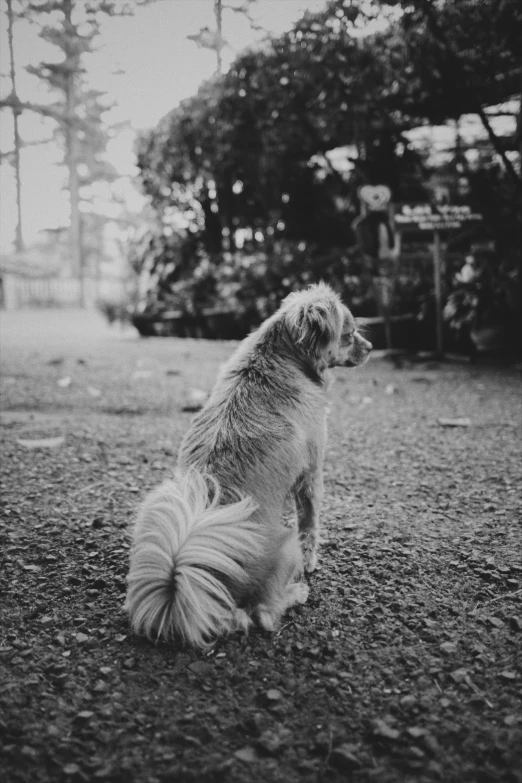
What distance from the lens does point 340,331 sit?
120 inches

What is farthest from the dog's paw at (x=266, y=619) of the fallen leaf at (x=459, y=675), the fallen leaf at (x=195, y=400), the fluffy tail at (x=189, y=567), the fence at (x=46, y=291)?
the fence at (x=46, y=291)

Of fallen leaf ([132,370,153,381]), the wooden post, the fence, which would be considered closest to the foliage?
the wooden post

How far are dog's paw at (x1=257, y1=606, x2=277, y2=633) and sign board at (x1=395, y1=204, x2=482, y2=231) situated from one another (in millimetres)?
8491

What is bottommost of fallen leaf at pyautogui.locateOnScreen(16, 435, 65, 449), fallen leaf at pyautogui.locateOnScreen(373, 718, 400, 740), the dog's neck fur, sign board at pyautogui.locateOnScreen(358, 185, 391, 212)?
fallen leaf at pyautogui.locateOnScreen(373, 718, 400, 740)

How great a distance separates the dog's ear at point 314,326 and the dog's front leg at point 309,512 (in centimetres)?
59

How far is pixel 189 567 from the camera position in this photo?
210 cm

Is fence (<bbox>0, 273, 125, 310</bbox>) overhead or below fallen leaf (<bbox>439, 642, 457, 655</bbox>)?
overhead

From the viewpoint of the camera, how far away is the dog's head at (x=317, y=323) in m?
2.91

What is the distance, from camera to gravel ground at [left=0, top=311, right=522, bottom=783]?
1673 mm

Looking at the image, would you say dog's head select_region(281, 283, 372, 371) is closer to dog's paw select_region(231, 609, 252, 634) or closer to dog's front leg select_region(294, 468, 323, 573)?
dog's front leg select_region(294, 468, 323, 573)

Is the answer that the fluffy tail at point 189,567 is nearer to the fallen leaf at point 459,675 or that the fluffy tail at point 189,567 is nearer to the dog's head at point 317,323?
the fallen leaf at point 459,675

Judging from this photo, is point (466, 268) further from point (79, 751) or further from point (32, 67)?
point (79, 751)

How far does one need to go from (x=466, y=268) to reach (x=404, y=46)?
11.8ft

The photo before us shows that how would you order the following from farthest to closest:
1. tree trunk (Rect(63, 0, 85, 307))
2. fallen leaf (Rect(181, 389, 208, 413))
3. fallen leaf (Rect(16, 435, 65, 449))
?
1. tree trunk (Rect(63, 0, 85, 307))
2. fallen leaf (Rect(181, 389, 208, 413))
3. fallen leaf (Rect(16, 435, 65, 449))
